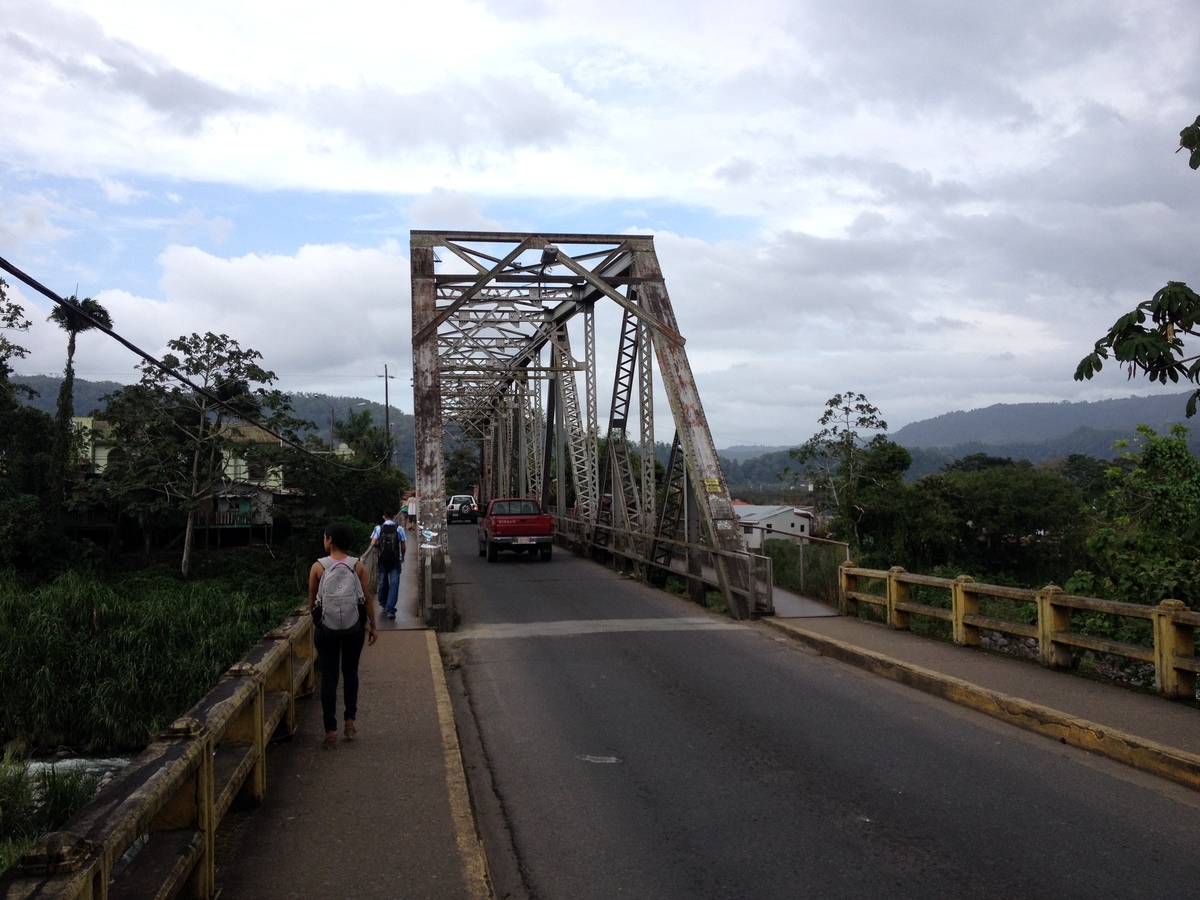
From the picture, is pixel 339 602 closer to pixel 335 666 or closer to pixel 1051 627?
pixel 335 666

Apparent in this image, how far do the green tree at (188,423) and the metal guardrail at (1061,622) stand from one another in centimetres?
2624

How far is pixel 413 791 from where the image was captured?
599cm

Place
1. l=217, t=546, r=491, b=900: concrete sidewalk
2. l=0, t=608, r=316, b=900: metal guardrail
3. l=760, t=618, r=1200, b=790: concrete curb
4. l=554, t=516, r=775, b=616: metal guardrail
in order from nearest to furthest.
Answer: l=0, t=608, r=316, b=900: metal guardrail, l=217, t=546, r=491, b=900: concrete sidewalk, l=760, t=618, r=1200, b=790: concrete curb, l=554, t=516, r=775, b=616: metal guardrail

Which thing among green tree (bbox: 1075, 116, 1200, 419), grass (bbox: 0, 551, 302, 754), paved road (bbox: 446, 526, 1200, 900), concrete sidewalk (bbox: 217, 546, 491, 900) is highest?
green tree (bbox: 1075, 116, 1200, 419)

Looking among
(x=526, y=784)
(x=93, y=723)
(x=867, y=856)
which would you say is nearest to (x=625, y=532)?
(x=93, y=723)

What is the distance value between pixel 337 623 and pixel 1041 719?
5397mm

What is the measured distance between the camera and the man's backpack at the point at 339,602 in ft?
22.8

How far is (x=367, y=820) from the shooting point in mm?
5453

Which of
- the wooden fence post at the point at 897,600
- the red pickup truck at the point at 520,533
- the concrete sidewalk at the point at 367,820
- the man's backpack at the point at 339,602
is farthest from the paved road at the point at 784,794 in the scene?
the red pickup truck at the point at 520,533

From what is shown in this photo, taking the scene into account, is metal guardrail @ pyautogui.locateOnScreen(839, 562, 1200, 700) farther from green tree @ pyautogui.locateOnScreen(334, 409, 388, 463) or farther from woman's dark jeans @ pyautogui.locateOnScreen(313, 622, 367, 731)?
green tree @ pyautogui.locateOnScreen(334, 409, 388, 463)

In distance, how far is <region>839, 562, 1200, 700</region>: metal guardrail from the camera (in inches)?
323

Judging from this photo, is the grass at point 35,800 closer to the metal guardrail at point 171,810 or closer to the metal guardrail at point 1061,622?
the metal guardrail at point 171,810

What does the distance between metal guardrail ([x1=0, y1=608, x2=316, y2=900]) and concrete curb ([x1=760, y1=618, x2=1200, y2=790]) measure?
565 cm

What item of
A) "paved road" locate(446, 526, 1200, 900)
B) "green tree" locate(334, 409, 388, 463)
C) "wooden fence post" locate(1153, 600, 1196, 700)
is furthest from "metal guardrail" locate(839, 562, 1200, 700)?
"green tree" locate(334, 409, 388, 463)
